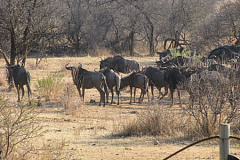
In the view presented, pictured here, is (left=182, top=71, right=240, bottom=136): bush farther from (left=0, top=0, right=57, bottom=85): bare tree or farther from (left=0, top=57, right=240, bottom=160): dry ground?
(left=0, top=0, right=57, bottom=85): bare tree

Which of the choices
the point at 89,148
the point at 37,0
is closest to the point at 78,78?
the point at 37,0

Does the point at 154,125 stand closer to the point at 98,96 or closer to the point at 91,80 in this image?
the point at 91,80

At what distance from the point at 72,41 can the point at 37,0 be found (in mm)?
18406

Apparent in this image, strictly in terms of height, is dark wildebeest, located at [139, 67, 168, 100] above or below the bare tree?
below

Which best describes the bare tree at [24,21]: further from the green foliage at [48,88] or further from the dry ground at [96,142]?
the dry ground at [96,142]

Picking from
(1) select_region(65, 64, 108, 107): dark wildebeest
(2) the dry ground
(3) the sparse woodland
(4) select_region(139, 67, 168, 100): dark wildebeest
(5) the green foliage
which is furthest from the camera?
(4) select_region(139, 67, 168, 100): dark wildebeest

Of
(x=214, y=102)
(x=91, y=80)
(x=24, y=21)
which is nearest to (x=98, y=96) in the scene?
(x=91, y=80)

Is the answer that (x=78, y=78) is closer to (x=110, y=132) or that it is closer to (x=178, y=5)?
(x=110, y=132)

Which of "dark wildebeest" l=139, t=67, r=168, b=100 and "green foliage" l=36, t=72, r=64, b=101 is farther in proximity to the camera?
"dark wildebeest" l=139, t=67, r=168, b=100

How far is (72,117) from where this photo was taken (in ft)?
37.2

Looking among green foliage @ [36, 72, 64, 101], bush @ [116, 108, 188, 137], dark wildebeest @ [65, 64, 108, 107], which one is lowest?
bush @ [116, 108, 188, 137]

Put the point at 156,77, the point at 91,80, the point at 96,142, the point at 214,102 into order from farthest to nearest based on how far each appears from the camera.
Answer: the point at 156,77 → the point at 91,80 → the point at 214,102 → the point at 96,142

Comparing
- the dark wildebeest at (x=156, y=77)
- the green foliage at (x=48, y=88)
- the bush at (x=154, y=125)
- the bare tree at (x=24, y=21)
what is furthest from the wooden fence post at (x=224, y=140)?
the bare tree at (x=24, y=21)

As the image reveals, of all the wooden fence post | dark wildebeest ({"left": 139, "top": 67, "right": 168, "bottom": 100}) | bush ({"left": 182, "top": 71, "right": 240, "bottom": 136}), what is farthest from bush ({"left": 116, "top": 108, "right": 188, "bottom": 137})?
dark wildebeest ({"left": 139, "top": 67, "right": 168, "bottom": 100})
